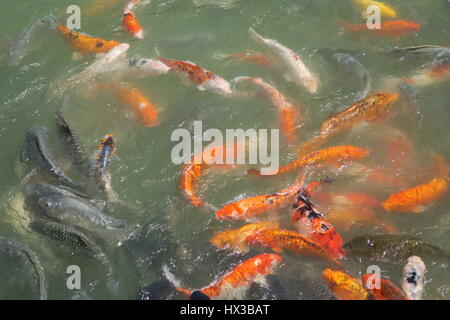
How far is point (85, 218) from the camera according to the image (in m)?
4.84

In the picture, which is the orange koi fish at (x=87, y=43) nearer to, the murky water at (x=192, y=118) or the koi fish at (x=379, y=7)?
the murky water at (x=192, y=118)

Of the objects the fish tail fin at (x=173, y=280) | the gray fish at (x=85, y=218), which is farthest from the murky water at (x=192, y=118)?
the gray fish at (x=85, y=218)

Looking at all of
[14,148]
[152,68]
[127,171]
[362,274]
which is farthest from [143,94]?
[362,274]

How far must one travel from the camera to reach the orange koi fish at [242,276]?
4.30 metres

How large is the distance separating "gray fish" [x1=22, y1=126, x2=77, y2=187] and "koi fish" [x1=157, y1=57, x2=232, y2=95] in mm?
1910

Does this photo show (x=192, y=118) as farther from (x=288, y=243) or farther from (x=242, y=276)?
(x=242, y=276)

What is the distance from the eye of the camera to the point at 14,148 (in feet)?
19.1

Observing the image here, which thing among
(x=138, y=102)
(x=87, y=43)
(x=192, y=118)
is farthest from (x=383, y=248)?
(x=87, y=43)

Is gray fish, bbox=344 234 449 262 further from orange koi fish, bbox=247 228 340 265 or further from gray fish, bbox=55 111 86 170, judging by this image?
gray fish, bbox=55 111 86 170

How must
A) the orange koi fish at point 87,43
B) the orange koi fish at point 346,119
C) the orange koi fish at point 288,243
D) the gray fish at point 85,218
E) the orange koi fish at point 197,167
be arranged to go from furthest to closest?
1. the orange koi fish at point 87,43
2. the orange koi fish at point 346,119
3. the orange koi fish at point 197,167
4. the gray fish at point 85,218
5. the orange koi fish at point 288,243

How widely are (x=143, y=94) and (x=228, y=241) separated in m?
2.58

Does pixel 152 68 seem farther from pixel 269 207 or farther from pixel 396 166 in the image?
pixel 396 166

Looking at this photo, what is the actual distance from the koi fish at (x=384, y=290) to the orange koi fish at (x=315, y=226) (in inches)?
14.7
